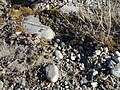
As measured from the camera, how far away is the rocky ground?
3.39 m

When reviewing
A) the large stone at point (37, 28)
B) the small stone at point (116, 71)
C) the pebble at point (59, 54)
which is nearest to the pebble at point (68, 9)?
the large stone at point (37, 28)

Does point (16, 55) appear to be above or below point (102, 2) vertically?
below

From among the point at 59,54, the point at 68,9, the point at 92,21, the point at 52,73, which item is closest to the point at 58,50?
the point at 59,54

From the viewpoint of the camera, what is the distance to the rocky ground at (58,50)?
339 cm

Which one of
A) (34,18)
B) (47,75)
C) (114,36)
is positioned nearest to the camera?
(47,75)

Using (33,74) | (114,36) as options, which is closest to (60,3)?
(114,36)

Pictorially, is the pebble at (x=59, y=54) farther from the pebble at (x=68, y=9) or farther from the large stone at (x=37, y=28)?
the pebble at (x=68, y=9)

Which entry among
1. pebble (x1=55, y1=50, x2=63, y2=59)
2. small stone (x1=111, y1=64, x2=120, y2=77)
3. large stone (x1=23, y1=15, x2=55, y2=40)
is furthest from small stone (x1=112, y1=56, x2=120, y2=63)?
large stone (x1=23, y1=15, x2=55, y2=40)

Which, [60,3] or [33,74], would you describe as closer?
[33,74]

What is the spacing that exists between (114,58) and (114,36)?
0.31 meters

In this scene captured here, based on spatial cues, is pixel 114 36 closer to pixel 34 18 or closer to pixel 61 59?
pixel 61 59

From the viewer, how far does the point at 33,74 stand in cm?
344

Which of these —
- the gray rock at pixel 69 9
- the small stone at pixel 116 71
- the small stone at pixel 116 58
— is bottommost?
the small stone at pixel 116 71

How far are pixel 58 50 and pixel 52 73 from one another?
33 centimetres
